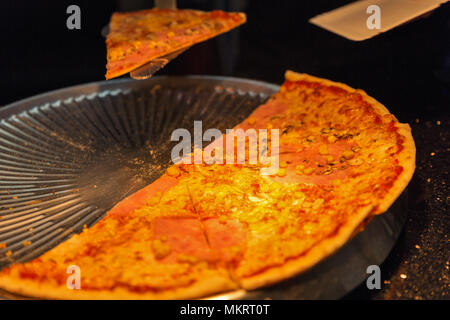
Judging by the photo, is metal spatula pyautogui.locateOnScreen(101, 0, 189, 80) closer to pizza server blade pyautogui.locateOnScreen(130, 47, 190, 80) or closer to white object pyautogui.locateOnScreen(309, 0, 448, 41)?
pizza server blade pyautogui.locateOnScreen(130, 47, 190, 80)

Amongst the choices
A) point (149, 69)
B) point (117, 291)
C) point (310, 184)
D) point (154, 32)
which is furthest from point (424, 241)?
point (154, 32)

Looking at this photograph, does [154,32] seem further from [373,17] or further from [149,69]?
[373,17]

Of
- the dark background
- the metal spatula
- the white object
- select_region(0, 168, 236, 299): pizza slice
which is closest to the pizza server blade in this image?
the metal spatula

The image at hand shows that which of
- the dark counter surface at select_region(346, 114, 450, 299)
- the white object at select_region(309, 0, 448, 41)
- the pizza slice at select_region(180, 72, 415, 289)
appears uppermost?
the white object at select_region(309, 0, 448, 41)
